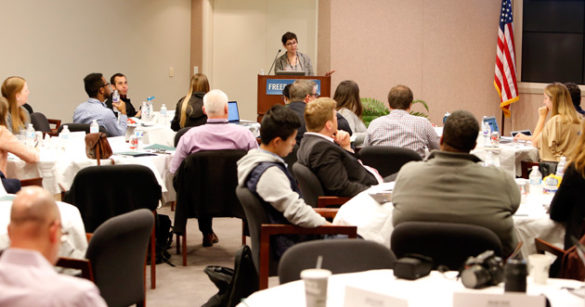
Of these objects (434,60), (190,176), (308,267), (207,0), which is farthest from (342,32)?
(308,267)

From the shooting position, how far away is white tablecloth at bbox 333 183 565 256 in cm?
394

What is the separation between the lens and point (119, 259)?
10.8 feet

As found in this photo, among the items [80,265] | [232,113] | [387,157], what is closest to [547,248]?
[80,265]

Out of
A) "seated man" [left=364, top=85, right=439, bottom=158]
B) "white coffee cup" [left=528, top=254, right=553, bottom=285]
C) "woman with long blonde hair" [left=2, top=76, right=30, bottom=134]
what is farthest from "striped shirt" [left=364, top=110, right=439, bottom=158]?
"white coffee cup" [left=528, top=254, right=553, bottom=285]

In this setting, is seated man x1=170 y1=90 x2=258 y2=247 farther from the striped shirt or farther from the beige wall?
the beige wall

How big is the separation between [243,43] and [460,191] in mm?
10180

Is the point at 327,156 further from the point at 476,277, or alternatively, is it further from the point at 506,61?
the point at 506,61

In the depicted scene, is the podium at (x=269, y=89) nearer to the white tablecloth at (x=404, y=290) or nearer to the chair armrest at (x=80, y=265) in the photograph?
the chair armrest at (x=80, y=265)

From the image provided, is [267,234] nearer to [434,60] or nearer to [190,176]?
[190,176]

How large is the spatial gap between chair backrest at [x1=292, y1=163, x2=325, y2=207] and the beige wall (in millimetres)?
7344

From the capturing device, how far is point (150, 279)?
5.40 metres

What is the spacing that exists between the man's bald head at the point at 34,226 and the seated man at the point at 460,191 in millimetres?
1854

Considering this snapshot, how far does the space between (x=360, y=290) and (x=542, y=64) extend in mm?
10764

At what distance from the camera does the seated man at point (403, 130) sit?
631 centimetres
